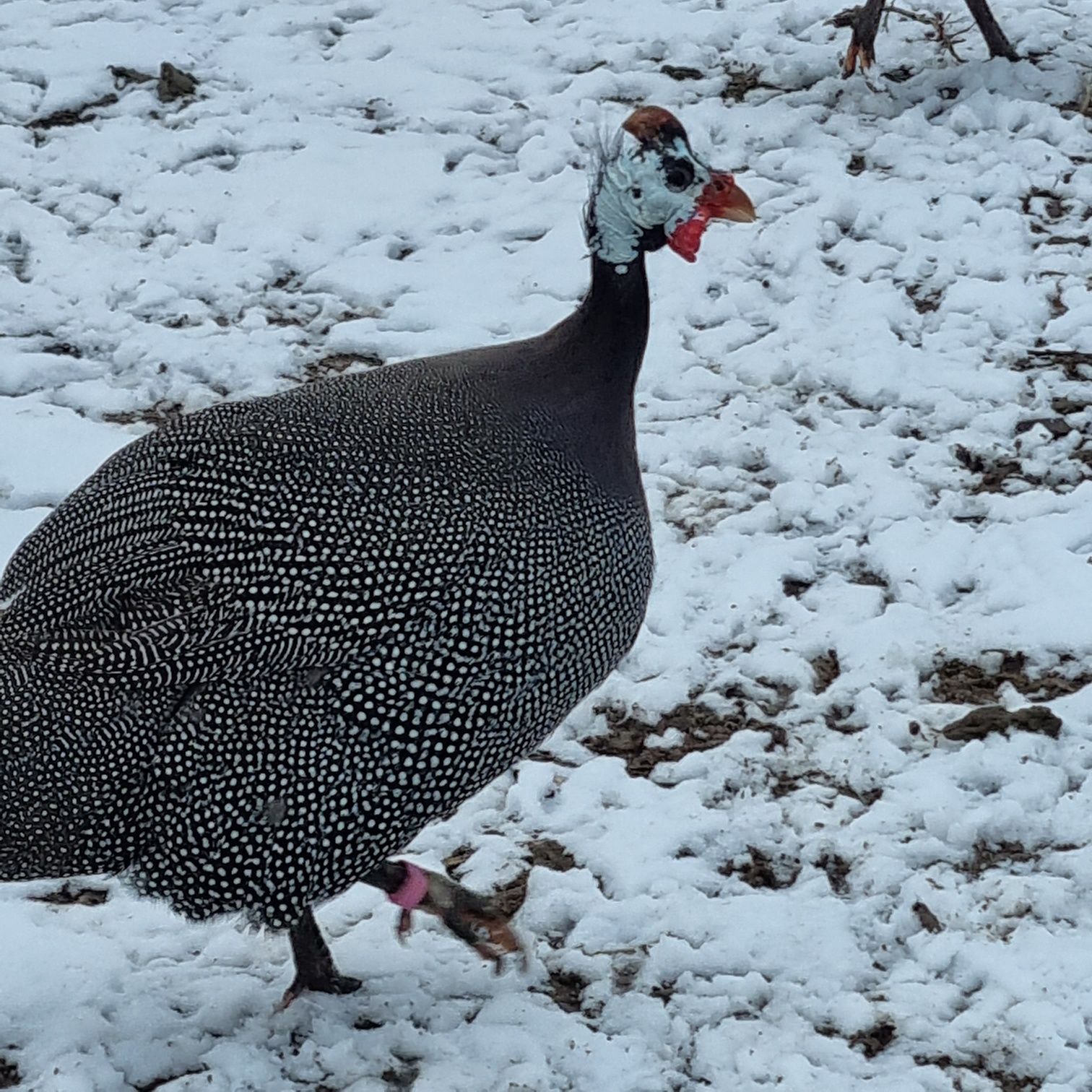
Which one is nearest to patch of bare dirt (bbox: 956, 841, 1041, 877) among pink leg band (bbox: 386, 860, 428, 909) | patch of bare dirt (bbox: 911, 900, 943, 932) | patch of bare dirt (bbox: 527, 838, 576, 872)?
patch of bare dirt (bbox: 911, 900, 943, 932)

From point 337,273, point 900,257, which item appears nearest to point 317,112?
point 337,273

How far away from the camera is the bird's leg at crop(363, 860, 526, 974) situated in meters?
3.17

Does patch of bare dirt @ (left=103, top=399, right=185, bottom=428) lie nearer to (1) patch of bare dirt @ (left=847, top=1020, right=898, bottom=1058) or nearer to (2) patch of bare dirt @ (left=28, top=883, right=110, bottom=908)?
(2) patch of bare dirt @ (left=28, top=883, right=110, bottom=908)

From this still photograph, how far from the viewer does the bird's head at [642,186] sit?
317 cm

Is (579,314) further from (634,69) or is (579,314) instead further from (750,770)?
(634,69)

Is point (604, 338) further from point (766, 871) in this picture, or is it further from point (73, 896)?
point (73, 896)

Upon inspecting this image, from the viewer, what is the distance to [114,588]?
2.84 m

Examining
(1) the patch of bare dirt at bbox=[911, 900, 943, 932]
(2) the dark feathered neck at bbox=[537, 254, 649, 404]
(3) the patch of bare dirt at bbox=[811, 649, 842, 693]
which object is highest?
(2) the dark feathered neck at bbox=[537, 254, 649, 404]

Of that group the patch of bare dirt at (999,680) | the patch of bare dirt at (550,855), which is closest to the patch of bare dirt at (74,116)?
the patch of bare dirt at (550,855)

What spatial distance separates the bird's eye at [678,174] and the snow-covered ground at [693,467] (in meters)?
0.40

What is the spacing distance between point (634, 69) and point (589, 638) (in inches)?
163

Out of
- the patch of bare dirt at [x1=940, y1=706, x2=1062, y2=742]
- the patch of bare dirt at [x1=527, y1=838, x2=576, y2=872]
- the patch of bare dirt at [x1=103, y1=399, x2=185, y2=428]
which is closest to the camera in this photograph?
the patch of bare dirt at [x1=527, y1=838, x2=576, y2=872]

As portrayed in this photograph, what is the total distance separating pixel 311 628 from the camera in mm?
2795

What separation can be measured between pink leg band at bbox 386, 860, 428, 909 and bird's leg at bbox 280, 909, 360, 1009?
169mm
